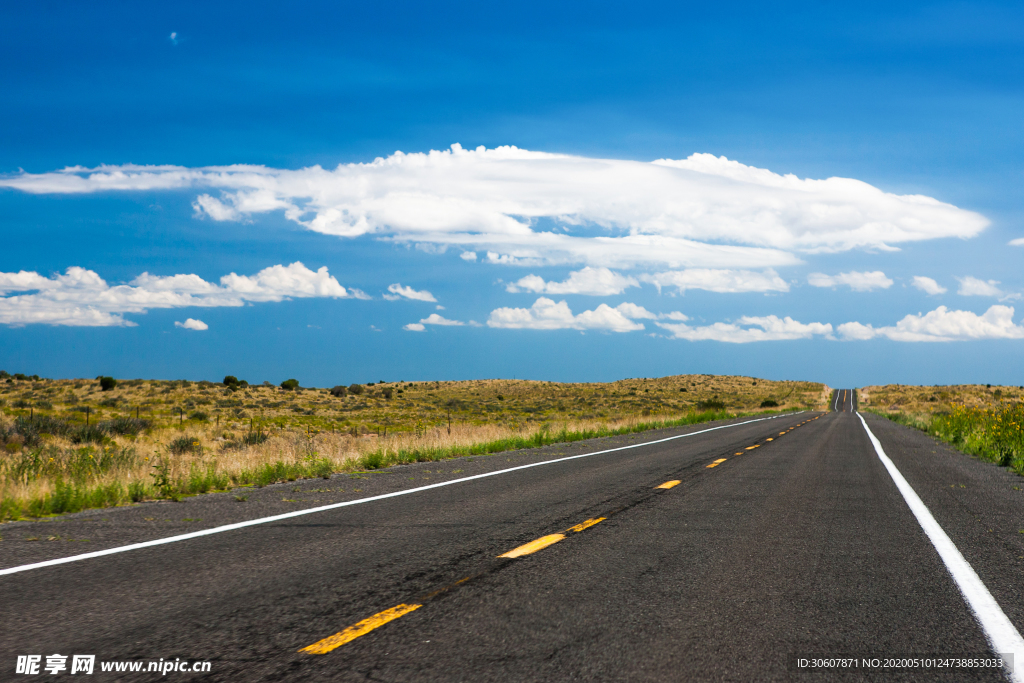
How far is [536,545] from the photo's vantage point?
251 inches

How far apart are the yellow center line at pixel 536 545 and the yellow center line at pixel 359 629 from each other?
5.42 ft

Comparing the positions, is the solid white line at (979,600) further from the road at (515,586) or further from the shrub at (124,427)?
the shrub at (124,427)

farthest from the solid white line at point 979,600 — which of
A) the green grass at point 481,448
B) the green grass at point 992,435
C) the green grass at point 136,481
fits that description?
the green grass at point 481,448

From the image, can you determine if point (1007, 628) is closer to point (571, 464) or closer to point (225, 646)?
point (225, 646)

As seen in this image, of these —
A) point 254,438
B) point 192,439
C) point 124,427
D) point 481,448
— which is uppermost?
point 481,448

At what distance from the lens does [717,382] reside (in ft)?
513

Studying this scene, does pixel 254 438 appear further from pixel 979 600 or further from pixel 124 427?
pixel 979 600

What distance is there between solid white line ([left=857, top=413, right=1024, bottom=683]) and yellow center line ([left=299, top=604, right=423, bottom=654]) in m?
3.38

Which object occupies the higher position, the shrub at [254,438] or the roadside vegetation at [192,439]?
the roadside vegetation at [192,439]

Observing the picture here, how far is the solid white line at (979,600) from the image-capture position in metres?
3.96

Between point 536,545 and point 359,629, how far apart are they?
2.60 meters

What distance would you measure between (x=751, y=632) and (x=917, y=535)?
4264mm

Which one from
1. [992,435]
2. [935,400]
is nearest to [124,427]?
[992,435]

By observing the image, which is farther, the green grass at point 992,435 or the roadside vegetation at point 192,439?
the green grass at point 992,435
